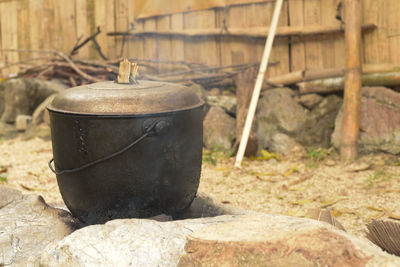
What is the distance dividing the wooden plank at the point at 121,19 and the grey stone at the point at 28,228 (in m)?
4.07

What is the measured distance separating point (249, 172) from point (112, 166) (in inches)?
100

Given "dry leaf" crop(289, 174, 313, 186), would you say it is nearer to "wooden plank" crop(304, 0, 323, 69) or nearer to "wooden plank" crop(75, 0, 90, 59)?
"wooden plank" crop(304, 0, 323, 69)

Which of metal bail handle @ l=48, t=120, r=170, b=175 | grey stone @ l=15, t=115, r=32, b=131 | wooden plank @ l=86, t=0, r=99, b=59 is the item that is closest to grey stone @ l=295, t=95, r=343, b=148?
metal bail handle @ l=48, t=120, r=170, b=175

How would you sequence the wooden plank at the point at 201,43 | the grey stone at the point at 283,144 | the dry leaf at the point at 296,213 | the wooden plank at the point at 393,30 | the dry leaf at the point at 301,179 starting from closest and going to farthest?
the dry leaf at the point at 296,213 → the dry leaf at the point at 301,179 → the wooden plank at the point at 393,30 → the grey stone at the point at 283,144 → the wooden plank at the point at 201,43

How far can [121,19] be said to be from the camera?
21.6 feet

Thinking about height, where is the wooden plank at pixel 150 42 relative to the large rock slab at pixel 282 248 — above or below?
above

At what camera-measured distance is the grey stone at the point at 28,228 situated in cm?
227

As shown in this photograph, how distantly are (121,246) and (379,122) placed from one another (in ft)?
11.7

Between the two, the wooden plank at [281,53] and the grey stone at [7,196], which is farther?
the wooden plank at [281,53]

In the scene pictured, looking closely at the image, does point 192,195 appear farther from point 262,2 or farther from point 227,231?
point 262,2

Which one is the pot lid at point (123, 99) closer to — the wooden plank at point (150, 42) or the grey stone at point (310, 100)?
the grey stone at point (310, 100)

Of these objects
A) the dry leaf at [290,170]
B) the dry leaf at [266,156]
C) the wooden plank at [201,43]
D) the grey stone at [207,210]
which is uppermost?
the wooden plank at [201,43]

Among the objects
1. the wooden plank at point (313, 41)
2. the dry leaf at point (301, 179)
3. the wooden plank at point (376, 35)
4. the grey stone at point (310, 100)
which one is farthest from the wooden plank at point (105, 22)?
the dry leaf at point (301, 179)

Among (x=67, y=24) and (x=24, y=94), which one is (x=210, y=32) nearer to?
(x=67, y=24)
